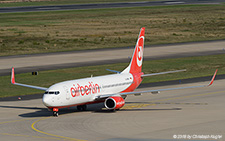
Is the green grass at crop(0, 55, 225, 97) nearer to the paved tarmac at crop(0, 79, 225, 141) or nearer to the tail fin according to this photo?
the paved tarmac at crop(0, 79, 225, 141)

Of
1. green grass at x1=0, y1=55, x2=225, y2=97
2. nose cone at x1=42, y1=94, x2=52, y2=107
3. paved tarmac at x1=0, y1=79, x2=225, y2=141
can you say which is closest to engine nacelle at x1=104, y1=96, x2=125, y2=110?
paved tarmac at x1=0, y1=79, x2=225, y2=141

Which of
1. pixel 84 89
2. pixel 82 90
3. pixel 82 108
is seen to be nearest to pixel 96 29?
pixel 82 108

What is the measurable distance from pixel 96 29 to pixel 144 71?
69786 millimetres

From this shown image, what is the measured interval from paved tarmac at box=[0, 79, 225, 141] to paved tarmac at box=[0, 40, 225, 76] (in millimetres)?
31571

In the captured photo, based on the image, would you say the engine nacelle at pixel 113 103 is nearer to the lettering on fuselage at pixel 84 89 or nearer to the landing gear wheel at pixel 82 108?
the lettering on fuselage at pixel 84 89

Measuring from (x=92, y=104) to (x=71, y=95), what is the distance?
30.9 feet

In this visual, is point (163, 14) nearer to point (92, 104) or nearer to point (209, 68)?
point (209, 68)

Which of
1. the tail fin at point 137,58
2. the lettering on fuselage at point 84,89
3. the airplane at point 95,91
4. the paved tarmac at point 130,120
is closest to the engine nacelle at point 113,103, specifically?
the airplane at point 95,91

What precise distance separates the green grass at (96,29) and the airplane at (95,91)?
2404 inches

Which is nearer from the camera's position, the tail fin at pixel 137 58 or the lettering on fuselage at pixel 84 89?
the lettering on fuselage at pixel 84 89

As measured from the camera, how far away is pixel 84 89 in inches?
2141

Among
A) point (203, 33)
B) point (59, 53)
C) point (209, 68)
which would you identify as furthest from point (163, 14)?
point (209, 68)

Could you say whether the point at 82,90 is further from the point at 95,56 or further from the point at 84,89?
the point at 95,56

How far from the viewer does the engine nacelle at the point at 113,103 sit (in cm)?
5525
